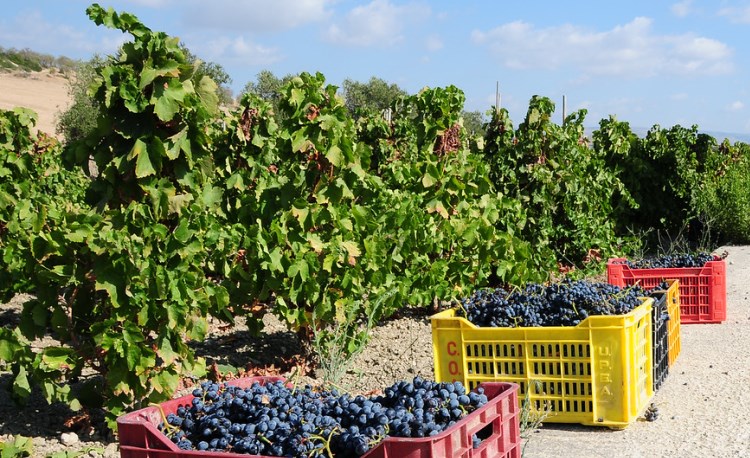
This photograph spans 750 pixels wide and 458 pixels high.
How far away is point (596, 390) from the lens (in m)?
4.39

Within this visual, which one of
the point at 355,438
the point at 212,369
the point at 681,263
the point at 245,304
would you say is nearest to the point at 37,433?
the point at 212,369

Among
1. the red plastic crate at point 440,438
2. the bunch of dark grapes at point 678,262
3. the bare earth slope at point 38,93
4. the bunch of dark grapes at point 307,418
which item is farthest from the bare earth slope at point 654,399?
the bare earth slope at point 38,93

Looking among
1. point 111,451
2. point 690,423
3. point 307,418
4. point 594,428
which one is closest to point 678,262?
point 690,423

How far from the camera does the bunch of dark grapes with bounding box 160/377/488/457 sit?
2.51 meters

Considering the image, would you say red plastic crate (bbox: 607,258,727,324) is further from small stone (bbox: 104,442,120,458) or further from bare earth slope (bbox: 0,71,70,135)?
bare earth slope (bbox: 0,71,70,135)

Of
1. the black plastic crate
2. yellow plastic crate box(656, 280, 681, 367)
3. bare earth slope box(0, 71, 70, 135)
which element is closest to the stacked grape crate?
the black plastic crate

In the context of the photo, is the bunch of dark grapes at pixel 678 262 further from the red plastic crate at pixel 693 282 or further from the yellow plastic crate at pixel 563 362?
the yellow plastic crate at pixel 563 362

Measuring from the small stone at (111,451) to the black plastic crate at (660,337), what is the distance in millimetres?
3129

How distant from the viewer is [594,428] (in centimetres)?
454

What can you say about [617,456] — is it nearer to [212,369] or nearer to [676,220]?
[212,369]

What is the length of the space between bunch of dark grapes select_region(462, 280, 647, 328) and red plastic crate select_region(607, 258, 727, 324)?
1903 mm

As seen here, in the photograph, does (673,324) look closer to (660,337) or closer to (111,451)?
(660,337)

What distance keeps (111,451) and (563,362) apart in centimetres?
242

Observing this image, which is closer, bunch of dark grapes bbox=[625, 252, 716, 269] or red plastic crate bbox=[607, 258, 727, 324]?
red plastic crate bbox=[607, 258, 727, 324]
